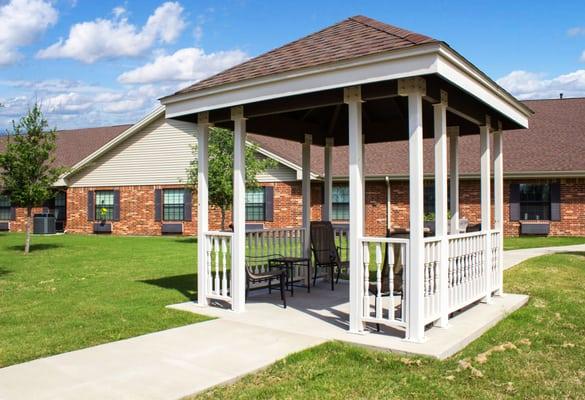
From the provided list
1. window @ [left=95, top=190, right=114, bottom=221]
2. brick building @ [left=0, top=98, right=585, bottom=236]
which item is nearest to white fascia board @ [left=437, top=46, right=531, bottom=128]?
brick building @ [left=0, top=98, right=585, bottom=236]

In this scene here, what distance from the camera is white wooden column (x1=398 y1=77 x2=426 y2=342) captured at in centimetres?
563

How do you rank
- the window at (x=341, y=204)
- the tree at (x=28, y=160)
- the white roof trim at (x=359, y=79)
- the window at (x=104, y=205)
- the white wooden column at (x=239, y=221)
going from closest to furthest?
the white roof trim at (x=359, y=79) < the white wooden column at (x=239, y=221) < the tree at (x=28, y=160) < the window at (x=341, y=204) < the window at (x=104, y=205)

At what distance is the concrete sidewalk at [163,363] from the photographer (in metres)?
4.37

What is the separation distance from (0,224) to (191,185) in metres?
13.5

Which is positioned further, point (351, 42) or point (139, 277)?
point (139, 277)

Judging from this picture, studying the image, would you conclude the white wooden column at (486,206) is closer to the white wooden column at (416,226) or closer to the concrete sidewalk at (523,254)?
the white wooden column at (416,226)

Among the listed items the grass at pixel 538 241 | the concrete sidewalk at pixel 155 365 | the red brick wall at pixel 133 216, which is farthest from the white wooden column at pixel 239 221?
the red brick wall at pixel 133 216

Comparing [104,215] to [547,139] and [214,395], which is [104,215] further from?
[214,395]

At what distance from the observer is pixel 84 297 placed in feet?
28.8

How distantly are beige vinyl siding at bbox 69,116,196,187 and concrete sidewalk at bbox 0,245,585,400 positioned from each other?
18241 mm

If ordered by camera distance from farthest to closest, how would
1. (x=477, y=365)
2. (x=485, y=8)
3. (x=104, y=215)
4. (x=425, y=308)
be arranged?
1. (x=104, y=215)
2. (x=485, y=8)
3. (x=425, y=308)
4. (x=477, y=365)

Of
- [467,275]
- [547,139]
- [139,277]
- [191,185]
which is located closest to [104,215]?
[191,185]

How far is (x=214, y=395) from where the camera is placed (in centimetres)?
435

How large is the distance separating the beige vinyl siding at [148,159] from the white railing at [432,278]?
18.7 meters
